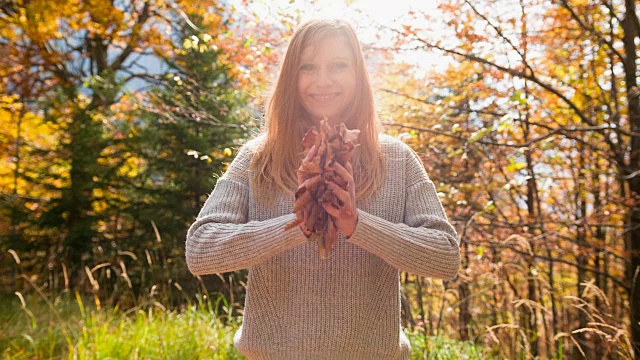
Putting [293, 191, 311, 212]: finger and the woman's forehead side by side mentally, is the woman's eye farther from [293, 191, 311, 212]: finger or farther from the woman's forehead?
[293, 191, 311, 212]: finger

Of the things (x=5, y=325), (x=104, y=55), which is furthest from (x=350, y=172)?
(x=104, y=55)

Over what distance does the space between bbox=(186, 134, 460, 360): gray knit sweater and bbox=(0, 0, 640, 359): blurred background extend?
1113 mm

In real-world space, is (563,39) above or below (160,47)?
below

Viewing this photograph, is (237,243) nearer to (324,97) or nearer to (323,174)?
(323,174)

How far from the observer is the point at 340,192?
1246 millimetres

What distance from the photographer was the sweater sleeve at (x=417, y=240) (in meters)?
1.40

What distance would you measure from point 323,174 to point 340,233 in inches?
16.8

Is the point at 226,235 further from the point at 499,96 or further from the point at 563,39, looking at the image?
the point at 563,39

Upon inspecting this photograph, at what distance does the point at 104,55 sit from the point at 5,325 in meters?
8.86

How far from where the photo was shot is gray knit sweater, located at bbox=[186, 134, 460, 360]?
1.58m

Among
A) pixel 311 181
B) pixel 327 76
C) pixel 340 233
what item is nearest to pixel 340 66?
pixel 327 76

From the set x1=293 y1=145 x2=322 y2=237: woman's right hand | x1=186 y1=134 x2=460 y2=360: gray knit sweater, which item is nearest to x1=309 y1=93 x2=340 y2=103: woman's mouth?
x1=186 y1=134 x2=460 y2=360: gray knit sweater

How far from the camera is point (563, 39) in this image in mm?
6270

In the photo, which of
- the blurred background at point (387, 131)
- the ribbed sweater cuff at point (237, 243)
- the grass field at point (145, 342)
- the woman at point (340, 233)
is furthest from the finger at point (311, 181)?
the grass field at point (145, 342)
